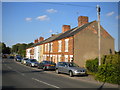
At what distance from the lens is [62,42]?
32.3 meters

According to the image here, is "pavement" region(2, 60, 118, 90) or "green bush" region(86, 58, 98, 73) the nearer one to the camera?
"pavement" region(2, 60, 118, 90)

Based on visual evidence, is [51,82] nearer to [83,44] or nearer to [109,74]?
[109,74]

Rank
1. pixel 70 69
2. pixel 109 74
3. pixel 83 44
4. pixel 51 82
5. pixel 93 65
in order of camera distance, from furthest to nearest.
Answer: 1. pixel 83 44
2. pixel 93 65
3. pixel 70 69
4. pixel 109 74
5. pixel 51 82

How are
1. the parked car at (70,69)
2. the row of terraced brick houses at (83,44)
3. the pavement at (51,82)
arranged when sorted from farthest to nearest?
the row of terraced brick houses at (83,44), the parked car at (70,69), the pavement at (51,82)

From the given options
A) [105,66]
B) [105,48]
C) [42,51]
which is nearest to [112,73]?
[105,66]

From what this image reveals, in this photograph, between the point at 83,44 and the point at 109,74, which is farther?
the point at 83,44

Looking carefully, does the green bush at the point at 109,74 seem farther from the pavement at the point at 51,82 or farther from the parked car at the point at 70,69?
the parked car at the point at 70,69

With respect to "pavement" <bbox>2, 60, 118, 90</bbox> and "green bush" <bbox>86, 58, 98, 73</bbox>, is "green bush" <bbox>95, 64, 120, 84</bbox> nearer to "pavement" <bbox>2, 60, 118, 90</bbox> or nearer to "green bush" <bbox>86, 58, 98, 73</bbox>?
"pavement" <bbox>2, 60, 118, 90</bbox>

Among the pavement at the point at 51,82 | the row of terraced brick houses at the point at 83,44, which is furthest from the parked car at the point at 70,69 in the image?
the row of terraced brick houses at the point at 83,44

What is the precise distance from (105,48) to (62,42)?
8.46m

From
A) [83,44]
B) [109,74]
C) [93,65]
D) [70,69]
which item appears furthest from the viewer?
[83,44]

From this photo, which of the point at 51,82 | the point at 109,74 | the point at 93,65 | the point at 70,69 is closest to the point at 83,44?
the point at 93,65

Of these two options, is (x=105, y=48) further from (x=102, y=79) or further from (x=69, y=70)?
(x=102, y=79)

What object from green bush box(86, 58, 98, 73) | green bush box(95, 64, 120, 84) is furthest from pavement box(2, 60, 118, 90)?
A: green bush box(86, 58, 98, 73)
